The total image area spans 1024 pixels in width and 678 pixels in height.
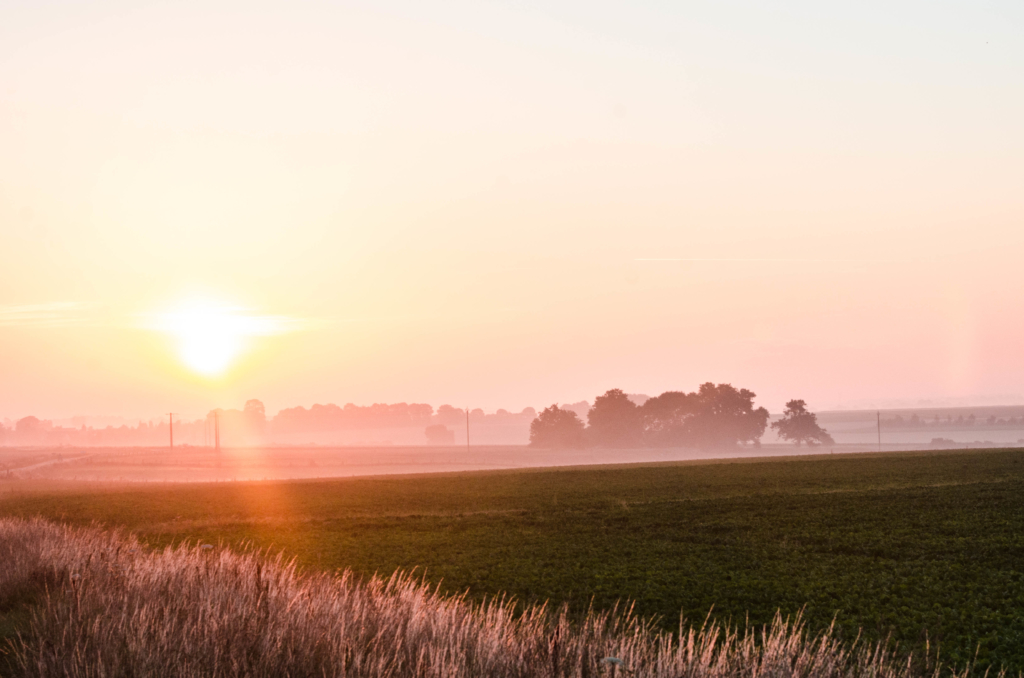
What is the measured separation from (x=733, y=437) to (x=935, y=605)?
12508 cm

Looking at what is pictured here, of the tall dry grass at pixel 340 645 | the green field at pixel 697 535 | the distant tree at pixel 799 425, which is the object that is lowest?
the distant tree at pixel 799 425

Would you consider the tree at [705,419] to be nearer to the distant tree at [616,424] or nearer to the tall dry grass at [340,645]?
the distant tree at [616,424]

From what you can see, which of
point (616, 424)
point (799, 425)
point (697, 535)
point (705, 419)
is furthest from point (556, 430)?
point (697, 535)

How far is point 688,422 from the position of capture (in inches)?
5354

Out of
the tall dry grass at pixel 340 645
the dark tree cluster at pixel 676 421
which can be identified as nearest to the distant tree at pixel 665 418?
the dark tree cluster at pixel 676 421

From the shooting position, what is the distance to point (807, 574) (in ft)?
51.4

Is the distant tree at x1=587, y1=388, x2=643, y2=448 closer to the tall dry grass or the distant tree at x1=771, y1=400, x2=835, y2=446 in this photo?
the distant tree at x1=771, y1=400, x2=835, y2=446

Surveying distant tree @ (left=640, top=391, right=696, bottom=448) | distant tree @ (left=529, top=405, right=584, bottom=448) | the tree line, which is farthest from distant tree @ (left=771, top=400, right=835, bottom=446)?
distant tree @ (left=529, top=405, right=584, bottom=448)

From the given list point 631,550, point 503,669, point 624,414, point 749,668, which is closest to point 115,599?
point 503,669

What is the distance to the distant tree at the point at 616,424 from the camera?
136500 millimetres

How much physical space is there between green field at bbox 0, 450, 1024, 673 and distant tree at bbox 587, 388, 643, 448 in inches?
Result: 3828

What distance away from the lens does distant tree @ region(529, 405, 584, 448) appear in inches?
5576

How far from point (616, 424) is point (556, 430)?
41.8 ft

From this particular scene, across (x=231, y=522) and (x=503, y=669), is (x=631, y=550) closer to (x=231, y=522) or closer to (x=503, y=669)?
(x=503, y=669)
